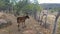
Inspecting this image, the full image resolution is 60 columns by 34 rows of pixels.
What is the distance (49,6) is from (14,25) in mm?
4189

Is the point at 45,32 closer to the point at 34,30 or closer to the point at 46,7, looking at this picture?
the point at 34,30

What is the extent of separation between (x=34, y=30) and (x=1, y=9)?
17.1 feet

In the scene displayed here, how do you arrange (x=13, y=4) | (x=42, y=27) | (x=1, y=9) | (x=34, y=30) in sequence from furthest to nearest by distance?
1. (x=1, y=9)
2. (x=13, y=4)
3. (x=42, y=27)
4. (x=34, y=30)

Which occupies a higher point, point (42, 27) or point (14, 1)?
point (14, 1)

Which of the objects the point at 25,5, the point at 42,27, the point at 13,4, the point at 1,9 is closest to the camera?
the point at 42,27

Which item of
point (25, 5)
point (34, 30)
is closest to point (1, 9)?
point (25, 5)

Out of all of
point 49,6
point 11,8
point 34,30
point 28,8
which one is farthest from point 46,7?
point 34,30

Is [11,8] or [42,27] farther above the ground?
[11,8]

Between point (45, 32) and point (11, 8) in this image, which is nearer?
point (45, 32)

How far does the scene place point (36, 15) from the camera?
44.4ft

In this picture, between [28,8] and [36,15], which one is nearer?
[28,8]

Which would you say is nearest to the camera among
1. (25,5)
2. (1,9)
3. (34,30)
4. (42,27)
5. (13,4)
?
(34,30)

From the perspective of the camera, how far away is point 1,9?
14422 millimetres

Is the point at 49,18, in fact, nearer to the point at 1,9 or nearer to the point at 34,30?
the point at 34,30
